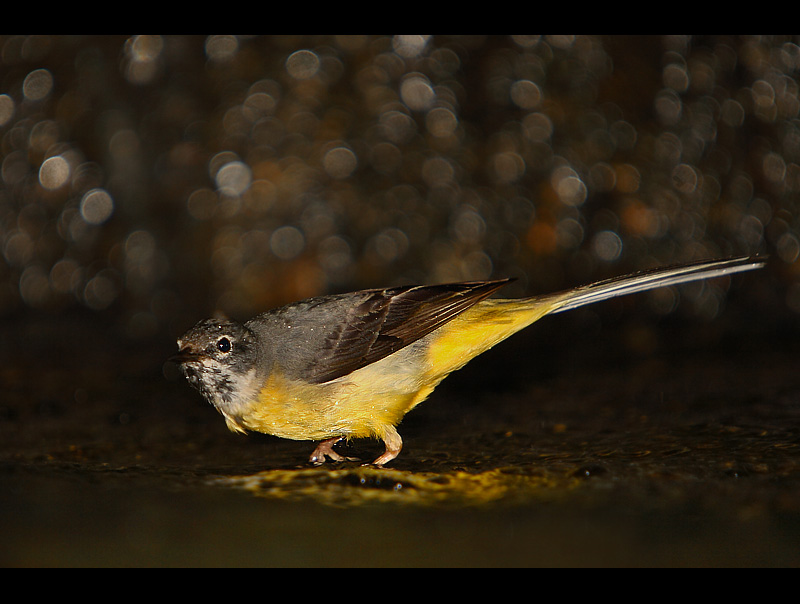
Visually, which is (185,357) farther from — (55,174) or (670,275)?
(55,174)

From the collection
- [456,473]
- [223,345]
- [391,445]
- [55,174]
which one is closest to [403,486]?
[456,473]

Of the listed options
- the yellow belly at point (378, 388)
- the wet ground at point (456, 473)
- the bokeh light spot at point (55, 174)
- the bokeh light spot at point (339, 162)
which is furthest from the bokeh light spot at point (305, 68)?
the yellow belly at point (378, 388)

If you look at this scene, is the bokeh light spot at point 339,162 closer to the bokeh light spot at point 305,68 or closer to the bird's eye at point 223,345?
the bokeh light spot at point 305,68

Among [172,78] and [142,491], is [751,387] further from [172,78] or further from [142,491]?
[172,78]

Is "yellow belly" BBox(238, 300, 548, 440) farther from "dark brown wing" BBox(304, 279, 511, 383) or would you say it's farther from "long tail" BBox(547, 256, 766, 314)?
"long tail" BBox(547, 256, 766, 314)

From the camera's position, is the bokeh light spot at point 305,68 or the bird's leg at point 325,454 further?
the bokeh light spot at point 305,68

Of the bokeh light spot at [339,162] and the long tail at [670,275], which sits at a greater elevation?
the bokeh light spot at [339,162]

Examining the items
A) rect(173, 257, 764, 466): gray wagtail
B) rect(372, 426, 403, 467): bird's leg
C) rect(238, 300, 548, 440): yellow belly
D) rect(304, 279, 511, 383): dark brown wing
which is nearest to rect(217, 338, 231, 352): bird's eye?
rect(173, 257, 764, 466): gray wagtail

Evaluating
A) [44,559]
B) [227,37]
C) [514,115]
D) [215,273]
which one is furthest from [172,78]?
[44,559]

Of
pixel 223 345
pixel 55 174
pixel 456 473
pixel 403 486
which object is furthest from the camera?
pixel 55 174
